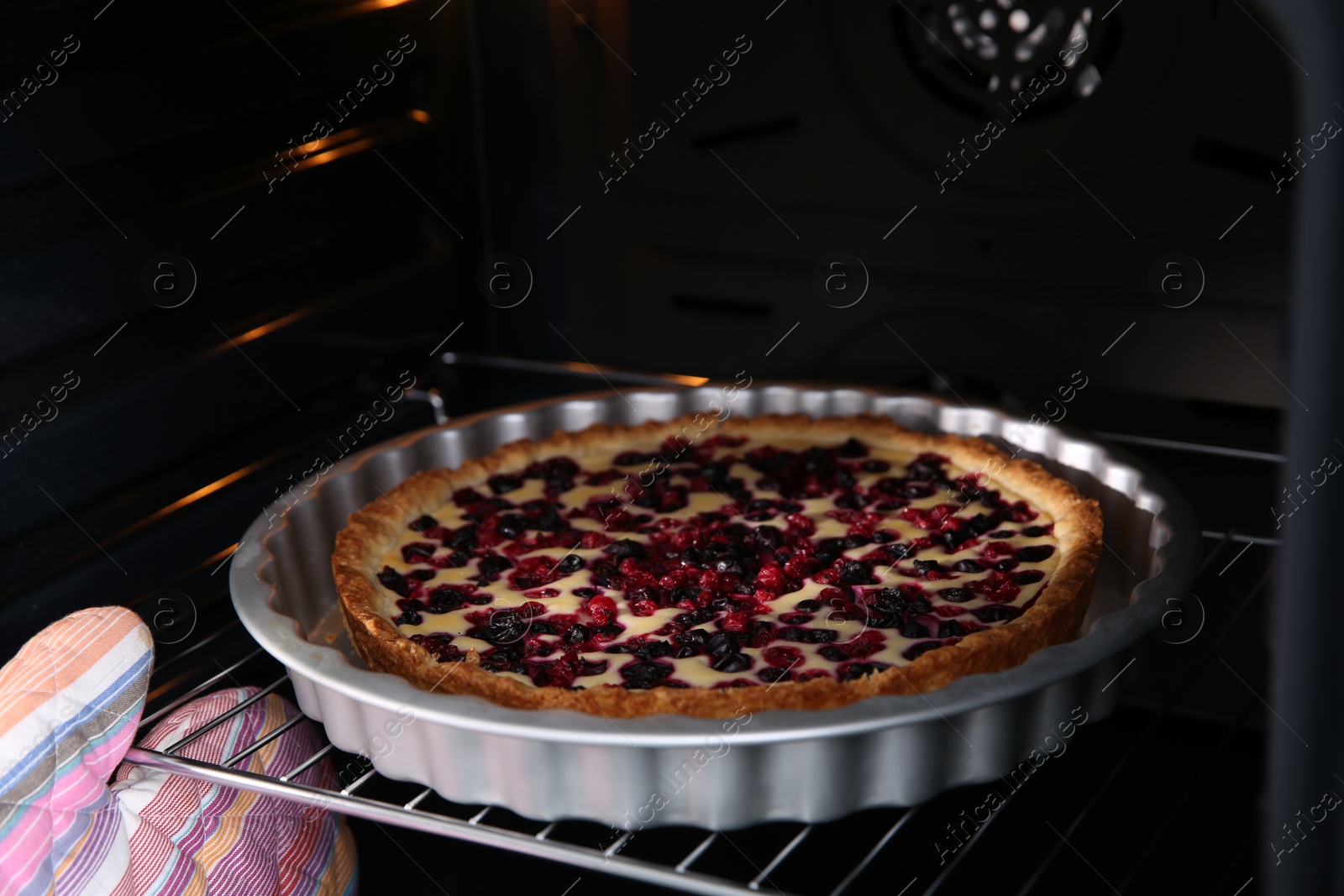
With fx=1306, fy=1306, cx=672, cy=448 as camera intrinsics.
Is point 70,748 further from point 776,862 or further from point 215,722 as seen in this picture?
point 776,862

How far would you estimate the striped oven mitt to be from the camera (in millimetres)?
1254

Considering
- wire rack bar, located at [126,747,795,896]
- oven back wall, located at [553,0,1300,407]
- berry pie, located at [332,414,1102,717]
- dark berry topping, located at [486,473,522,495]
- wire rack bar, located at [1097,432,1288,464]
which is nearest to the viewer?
wire rack bar, located at [126,747,795,896]

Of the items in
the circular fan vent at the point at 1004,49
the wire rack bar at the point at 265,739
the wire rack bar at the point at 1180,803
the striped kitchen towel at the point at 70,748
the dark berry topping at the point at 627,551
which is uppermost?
the circular fan vent at the point at 1004,49

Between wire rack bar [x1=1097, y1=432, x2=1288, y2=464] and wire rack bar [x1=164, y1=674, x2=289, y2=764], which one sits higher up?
wire rack bar [x1=164, y1=674, x2=289, y2=764]

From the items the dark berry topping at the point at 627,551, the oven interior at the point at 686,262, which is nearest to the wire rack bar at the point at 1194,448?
the oven interior at the point at 686,262

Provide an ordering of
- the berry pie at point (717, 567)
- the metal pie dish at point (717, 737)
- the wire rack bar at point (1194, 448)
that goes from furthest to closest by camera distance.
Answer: the wire rack bar at point (1194, 448)
the berry pie at point (717, 567)
the metal pie dish at point (717, 737)

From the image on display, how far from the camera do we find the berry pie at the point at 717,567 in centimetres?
155

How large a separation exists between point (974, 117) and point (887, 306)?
0.32 meters

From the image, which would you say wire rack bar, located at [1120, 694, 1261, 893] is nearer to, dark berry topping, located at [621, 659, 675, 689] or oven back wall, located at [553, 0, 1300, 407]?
oven back wall, located at [553, 0, 1300, 407]

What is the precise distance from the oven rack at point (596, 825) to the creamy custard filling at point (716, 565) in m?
0.21

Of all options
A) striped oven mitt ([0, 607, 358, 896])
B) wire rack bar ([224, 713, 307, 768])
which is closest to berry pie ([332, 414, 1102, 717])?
wire rack bar ([224, 713, 307, 768])

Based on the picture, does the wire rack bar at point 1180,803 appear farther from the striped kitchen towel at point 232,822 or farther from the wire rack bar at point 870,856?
the striped kitchen towel at point 232,822

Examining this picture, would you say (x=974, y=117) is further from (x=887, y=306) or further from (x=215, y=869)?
(x=215, y=869)

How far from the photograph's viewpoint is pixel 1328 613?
0.86 meters
